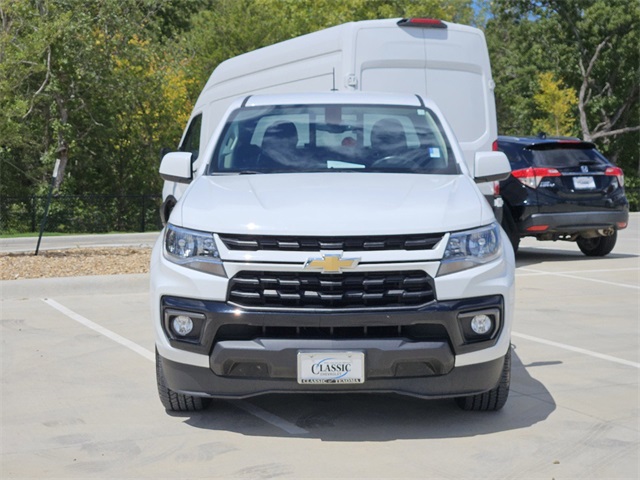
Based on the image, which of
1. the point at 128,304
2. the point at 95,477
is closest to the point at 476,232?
the point at 95,477

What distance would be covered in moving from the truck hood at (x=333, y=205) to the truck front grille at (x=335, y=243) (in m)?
0.04

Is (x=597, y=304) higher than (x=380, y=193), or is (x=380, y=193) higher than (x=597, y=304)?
(x=380, y=193)

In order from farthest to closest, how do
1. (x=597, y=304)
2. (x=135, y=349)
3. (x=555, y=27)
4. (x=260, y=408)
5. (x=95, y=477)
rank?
1. (x=555, y=27)
2. (x=597, y=304)
3. (x=135, y=349)
4. (x=260, y=408)
5. (x=95, y=477)

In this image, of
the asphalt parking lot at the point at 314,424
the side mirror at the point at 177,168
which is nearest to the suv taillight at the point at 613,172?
the asphalt parking lot at the point at 314,424

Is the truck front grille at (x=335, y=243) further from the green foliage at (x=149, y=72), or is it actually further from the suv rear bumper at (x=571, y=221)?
the green foliage at (x=149, y=72)

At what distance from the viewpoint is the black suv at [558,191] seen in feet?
49.2

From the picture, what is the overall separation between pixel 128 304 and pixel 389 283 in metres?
6.59

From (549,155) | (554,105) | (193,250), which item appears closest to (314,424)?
(193,250)

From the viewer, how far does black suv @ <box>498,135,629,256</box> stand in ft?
49.2

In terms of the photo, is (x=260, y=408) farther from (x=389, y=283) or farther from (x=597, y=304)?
(x=597, y=304)

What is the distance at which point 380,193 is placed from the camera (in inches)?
239

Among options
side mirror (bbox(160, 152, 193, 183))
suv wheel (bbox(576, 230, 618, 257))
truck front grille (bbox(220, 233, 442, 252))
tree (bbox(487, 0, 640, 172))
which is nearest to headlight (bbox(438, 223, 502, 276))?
truck front grille (bbox(220, 233, 442, 252))

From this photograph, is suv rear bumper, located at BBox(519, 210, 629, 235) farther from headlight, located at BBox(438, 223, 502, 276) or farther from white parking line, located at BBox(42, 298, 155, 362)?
headlight, located at BBox(438, 223, 502, 276)

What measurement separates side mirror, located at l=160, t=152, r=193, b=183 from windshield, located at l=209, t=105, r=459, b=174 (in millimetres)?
238
